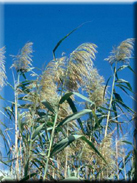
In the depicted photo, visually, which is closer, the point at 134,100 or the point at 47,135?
the point at 47,135

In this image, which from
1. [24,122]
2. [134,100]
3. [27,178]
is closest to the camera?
[27,178]

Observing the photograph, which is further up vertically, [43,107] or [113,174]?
[43,107]

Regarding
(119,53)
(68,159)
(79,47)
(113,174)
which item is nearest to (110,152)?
(113,174)

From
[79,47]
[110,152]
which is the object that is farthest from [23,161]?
[79,47]

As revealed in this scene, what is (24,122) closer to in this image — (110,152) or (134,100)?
(110,152)

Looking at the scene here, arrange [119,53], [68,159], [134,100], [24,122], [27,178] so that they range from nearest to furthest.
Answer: [27,178] → [24,122] → [68,159] → [134,100] → [119,53]

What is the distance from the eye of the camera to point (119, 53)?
3.85 metres

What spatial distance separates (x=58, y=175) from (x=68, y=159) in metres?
0.20

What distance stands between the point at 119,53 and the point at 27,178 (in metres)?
1.77

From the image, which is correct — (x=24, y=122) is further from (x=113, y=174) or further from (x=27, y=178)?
(x=113, y=174)

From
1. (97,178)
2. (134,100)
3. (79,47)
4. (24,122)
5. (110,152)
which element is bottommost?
(97,178)

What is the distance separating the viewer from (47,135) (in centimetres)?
306

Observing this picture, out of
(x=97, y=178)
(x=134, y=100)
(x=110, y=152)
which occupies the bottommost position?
(x=97, y=178)

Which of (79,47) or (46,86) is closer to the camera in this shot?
(46,86)
